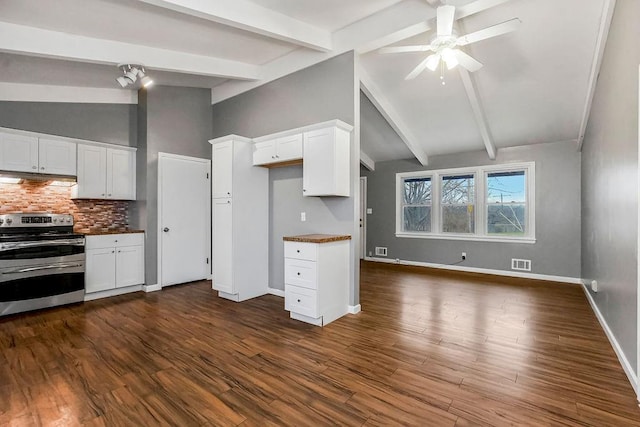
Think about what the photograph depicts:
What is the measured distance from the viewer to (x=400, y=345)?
2.70m

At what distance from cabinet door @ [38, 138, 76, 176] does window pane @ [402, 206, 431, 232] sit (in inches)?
238

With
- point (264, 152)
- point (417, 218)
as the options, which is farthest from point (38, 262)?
point (417, 218)

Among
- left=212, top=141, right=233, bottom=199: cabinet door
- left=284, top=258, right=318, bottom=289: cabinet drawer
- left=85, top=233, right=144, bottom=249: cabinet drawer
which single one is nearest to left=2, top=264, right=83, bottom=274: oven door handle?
A: left=85, top=233, right=144, bottom=249: cabinet drawer

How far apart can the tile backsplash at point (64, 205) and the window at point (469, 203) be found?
5446mm

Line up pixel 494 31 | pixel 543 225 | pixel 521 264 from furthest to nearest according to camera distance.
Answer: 1. pixel 521 264
2. pixel 543 225
3. pixel 494 31

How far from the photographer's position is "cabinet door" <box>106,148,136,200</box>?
450 cm

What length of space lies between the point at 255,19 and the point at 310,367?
10.7 feet

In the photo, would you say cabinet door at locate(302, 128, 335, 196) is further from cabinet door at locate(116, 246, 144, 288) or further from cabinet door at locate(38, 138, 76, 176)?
cabinet door at locate(38, 138, 76, 176)

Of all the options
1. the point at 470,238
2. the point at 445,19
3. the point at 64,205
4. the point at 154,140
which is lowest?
the point at 470,238

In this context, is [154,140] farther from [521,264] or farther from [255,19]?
[521,264]

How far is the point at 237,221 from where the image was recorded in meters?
4.03

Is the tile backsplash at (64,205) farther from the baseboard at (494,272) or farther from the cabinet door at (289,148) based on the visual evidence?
the baseboard at (494,272)

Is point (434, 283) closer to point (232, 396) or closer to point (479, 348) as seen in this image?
point (479, 348)

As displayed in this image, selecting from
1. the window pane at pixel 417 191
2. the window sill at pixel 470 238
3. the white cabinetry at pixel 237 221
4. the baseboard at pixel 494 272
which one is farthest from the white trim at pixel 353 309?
the window pane at pixel 417 191
